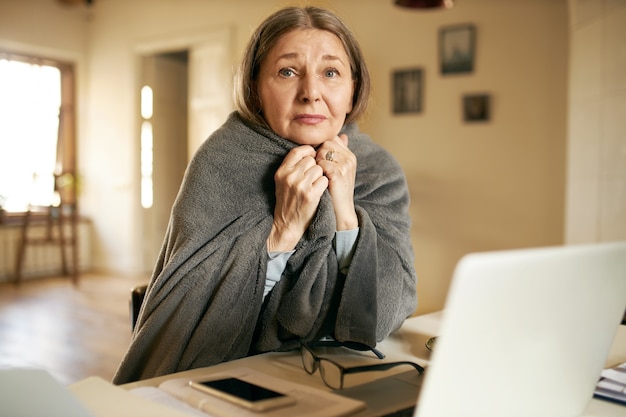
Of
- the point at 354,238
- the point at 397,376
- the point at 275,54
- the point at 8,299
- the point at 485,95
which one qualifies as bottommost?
the point at 8,299

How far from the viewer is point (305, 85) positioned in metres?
1.21

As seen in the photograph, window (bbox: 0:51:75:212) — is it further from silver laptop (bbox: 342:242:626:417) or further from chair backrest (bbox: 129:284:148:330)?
silver laptop (bbox: 342:242:626:417)

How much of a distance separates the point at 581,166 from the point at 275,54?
7.40 feet

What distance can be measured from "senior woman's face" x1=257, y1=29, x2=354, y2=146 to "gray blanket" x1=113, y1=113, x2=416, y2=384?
58 mm

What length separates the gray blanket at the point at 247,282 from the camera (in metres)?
1.12

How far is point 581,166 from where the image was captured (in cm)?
296

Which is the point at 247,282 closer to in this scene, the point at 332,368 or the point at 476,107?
the point at 332,368

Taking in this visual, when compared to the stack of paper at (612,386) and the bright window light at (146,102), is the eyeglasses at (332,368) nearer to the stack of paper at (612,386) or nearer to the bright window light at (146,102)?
the stack of paper at (612,386)

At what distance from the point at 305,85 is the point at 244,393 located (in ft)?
2.24

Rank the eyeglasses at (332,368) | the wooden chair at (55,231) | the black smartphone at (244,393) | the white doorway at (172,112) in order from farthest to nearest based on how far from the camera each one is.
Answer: the wooden chair at (55,231) → the white doorway at (172,112) → the eyeglasses at (332,368) → the black smartphone at (244,393)

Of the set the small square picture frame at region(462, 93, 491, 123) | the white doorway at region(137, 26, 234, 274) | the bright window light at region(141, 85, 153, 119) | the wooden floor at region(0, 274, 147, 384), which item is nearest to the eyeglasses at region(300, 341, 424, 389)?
the wooden floor at region(0, 274, 147, 384)

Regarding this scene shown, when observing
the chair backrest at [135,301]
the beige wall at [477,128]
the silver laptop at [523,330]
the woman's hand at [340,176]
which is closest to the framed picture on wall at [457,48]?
the beige wall at [477,128]

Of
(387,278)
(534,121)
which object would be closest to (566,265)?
(387,278)

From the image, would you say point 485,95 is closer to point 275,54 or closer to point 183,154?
point 275,54
